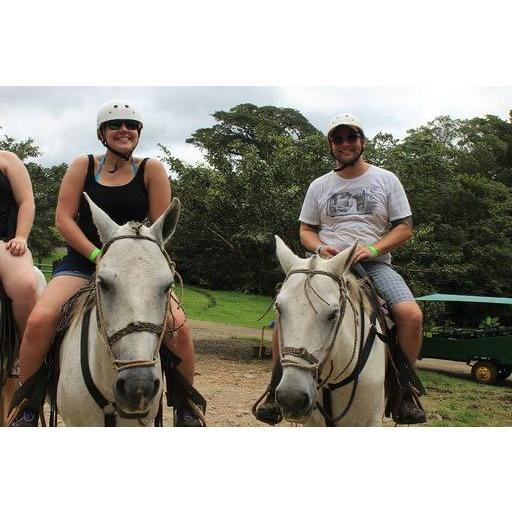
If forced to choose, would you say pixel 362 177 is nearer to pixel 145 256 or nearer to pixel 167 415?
pixel 145 256

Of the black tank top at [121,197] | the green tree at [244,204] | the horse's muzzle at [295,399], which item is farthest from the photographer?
the green tree at [244,204]

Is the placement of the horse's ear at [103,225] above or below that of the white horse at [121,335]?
above

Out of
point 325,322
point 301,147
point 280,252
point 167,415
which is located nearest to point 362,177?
point 280,252

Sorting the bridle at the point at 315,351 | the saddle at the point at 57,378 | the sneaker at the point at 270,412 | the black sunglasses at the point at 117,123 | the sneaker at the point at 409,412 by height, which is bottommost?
the sneaker at the point at 270,412

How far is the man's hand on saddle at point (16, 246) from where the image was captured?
448 centimetres

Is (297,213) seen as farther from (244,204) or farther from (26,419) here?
(26,419)

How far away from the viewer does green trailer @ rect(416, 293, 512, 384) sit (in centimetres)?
1551

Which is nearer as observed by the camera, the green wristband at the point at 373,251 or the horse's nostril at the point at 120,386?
the horse's nostril at the point at 120,386

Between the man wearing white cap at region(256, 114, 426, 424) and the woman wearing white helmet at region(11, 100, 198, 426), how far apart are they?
1.33m

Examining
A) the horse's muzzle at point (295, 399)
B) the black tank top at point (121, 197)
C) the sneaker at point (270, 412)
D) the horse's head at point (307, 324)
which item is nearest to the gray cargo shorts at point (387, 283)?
the horse's head at point (307, 324)

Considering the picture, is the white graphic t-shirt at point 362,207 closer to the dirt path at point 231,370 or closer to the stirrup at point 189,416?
the stirrup at point 189,416

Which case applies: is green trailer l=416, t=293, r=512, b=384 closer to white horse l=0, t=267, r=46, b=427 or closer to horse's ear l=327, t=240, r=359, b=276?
horse's ear l=327, t=240, r=359, b=276

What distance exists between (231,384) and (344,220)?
30.7 feet

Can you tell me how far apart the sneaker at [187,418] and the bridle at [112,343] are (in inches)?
23.1
